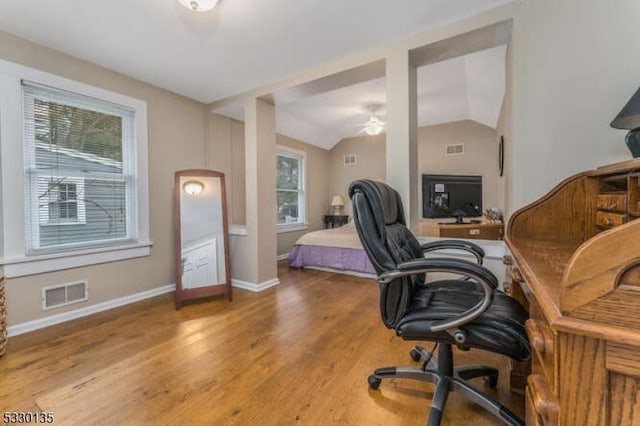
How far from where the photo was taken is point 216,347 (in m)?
2.00

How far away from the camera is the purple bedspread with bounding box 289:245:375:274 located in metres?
3.82

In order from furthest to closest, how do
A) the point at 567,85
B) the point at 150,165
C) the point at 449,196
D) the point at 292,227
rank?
the point at 292,227, the point at 449,196, the point at 150,165, the point at 567,85

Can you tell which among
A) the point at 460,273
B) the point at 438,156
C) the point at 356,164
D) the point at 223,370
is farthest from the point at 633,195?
the point at 356,164

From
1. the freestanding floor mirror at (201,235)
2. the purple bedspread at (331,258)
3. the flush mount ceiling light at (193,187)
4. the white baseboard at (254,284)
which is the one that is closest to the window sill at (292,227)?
the purple bedspread at (331,258)

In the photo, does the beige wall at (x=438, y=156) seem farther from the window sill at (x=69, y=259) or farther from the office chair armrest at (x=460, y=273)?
the office chair armrest at (x=460, y=273)

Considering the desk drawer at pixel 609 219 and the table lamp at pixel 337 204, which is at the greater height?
the table lamp at pixel 337 204

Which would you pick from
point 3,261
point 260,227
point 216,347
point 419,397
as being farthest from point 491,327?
point 3,261

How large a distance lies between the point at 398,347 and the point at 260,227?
1.95 m

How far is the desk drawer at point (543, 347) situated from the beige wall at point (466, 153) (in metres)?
4.20

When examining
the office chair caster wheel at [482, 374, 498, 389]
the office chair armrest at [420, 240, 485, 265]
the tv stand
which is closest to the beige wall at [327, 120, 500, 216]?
the tv stand

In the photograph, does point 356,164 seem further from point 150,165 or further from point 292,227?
point 150,165

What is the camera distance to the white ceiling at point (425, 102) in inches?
120

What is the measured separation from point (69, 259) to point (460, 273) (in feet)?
9.91

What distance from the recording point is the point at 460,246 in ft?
5.65
